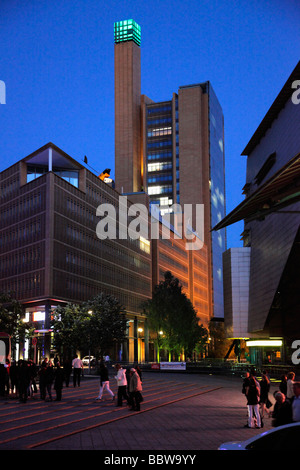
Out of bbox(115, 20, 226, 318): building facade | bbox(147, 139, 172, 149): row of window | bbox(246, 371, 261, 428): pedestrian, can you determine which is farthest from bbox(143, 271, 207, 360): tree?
bbox(147, 139, 172, 149): row of window

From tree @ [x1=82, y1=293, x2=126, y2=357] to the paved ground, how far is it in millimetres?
32222

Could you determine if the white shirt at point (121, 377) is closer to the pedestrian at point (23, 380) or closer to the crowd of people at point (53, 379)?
the crowd of people at point (53, 379)

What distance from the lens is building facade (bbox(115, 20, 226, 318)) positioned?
187 metres

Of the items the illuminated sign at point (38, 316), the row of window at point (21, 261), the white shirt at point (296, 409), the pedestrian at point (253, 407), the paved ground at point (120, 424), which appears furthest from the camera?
the row of window at point (21, 261)

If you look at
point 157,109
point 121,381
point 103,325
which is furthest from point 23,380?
point 157,109

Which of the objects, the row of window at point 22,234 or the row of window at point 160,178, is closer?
the row of window at point 22,234

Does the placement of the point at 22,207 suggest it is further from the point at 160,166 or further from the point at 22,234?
the point at 160,166

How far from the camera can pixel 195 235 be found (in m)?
168

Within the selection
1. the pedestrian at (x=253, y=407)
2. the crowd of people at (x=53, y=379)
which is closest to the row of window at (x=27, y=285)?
the crowd of people at (x=53, y=379)

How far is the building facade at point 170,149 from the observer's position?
612ft

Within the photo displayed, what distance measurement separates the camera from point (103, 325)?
2454 inches

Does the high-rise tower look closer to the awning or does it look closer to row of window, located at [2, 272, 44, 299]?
row of window, located at [2, 272, 44, 299]

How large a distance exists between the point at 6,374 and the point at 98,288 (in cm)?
6735

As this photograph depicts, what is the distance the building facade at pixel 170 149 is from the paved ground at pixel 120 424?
15810 cm
